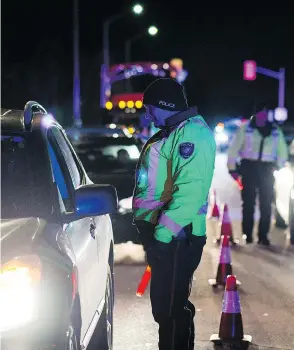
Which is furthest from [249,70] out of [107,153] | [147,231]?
[147,231]

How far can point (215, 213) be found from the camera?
14.9 metres

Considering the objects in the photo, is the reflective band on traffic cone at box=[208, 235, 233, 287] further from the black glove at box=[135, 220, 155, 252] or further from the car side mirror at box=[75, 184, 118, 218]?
the car side mirror at box=[75, 184, 118, 218]

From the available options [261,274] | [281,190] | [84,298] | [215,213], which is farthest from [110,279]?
[215,213]

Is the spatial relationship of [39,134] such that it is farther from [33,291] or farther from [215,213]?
[215,213]

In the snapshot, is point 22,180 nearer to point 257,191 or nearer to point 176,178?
point 176,178

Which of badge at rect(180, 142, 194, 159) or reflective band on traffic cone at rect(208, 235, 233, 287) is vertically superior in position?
badge at rect(180, 142, 194, 159)

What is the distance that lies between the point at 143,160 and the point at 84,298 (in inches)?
40.7

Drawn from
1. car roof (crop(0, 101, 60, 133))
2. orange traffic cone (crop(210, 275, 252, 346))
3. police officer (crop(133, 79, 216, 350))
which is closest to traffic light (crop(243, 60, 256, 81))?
orange traffic cone (crop(210, 275, 252, 346))

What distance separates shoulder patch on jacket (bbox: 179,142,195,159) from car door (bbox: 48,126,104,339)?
653mm

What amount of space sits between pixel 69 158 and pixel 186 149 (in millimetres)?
930

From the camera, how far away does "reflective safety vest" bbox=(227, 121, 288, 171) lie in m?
11.2

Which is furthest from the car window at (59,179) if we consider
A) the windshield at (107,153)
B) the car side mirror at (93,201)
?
the windshield at (107,153)

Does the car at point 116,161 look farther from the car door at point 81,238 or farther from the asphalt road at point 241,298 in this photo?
the car door at point 81,238

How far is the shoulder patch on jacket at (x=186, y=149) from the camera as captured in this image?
4754 millimetres
